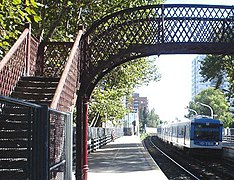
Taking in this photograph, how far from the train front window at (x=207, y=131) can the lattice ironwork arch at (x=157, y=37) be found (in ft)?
61.9

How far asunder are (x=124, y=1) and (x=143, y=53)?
8.12m

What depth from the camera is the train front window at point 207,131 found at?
32469 mm

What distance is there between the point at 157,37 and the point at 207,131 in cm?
2012

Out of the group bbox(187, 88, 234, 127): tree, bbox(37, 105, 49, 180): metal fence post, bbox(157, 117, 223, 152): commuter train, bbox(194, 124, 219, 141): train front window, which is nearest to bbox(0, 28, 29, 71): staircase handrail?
bbox(37, 105, 49, 180): metal fence post

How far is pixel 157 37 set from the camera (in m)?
13.9

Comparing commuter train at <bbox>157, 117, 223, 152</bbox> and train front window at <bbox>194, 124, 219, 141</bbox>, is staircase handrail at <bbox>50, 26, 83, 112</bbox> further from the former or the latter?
train front window at <bbox>194, 124, 219, 141</bbox>

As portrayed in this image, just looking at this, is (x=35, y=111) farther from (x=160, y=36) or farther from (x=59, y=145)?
(x=160, y=36)

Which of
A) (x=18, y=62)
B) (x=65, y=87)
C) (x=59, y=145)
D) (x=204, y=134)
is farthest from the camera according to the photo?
(x=204, y=134)

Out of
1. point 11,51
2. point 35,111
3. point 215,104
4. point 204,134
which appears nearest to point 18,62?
point 11,51

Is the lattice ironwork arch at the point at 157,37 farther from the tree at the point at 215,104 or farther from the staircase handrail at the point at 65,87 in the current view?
the tree at the point at 215,104

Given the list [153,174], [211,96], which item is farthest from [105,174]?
[211,96]

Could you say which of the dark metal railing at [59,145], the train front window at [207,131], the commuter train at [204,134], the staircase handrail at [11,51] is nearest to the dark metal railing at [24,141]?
the dark metal railing at [59,145]

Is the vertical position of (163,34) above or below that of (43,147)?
above

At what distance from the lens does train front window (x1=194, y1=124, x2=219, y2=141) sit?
107ft
